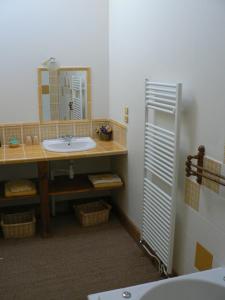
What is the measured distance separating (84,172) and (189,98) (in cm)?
197

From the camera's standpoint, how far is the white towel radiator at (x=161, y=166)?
2.31m

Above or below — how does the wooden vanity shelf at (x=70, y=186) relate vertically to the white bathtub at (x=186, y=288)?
above

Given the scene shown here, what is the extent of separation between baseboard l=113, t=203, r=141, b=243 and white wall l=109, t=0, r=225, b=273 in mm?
69

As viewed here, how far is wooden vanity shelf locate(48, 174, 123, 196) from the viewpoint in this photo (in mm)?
3387

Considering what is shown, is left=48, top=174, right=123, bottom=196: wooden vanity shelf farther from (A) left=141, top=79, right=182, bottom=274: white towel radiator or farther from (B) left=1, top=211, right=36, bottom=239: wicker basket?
(A) left=141, top=79, right=182, bottom=274: white towel radiator

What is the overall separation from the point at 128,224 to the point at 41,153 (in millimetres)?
1129

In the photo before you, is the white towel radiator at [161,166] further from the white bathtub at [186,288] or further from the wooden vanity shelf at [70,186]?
the wooden vanity shelf at [70,186]

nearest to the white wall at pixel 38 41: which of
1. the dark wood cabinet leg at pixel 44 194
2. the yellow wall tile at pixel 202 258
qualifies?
the dark wood cabinet leg at pixel 44 194

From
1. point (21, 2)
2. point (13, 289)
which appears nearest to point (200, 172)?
point (13, 289)

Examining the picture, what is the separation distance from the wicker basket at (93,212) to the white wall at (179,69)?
0.99 ft

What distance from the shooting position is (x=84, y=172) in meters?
3.89

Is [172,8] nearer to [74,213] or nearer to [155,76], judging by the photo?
[155,76]

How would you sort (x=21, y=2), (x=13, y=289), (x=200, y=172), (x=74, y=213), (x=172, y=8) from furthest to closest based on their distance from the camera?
(x=74, y=213) → (x=21, y=2) → (x=13, y=289) → (x=172, y=8) → (x=200, y=172)

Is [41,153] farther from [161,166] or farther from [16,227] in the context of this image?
[161,166]
